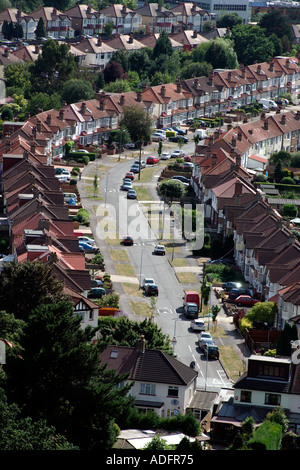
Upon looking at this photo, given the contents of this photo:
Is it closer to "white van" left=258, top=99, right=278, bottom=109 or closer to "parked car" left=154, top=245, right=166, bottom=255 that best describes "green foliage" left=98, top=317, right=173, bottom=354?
"parked car" left=154, top=245, right=166, bottom=255

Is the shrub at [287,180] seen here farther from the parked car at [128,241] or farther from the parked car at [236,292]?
the parked car at [236,292]

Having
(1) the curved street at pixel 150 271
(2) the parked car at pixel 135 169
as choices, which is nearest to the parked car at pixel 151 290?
(1) the curved street at pixel 150 271

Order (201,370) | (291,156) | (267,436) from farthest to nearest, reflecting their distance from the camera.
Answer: (291,156) < (201,370) < (267,436)

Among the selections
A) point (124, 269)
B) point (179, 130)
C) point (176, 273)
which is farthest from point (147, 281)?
point (179, 130)

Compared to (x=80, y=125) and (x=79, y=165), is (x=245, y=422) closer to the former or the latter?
(x=79, y=165)

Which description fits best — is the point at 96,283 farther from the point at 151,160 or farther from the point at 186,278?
the point at 151,160

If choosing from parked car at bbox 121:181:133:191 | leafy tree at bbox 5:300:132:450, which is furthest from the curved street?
leafy tree at bbox 5:300:132:450
